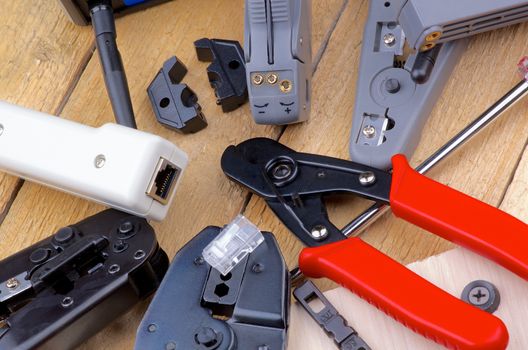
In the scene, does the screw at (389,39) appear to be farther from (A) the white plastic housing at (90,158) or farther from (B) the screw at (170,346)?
(B) the screw at (170,346)

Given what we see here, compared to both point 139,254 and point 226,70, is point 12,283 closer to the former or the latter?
point 139,254

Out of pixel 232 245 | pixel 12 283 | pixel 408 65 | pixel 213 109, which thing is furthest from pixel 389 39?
pixel 12 283

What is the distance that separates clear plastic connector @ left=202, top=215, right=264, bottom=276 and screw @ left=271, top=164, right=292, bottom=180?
97 millimetres

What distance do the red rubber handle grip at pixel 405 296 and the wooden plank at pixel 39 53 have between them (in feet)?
1.66

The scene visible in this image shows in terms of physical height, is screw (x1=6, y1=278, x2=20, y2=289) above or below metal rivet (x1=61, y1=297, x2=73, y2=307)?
above

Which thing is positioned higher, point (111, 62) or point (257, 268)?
point (111, 62)

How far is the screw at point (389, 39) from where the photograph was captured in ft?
3.53

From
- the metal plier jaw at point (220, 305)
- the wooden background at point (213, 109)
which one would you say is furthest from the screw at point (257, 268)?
the wooden background at point (213, 109)

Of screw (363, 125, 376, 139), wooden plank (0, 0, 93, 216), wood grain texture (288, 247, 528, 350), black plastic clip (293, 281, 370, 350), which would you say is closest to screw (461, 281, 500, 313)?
wood grain texture (288, 247, 528, 350)

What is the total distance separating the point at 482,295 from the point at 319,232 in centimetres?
20

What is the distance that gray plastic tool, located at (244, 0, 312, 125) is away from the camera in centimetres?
104

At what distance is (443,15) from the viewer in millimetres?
1004

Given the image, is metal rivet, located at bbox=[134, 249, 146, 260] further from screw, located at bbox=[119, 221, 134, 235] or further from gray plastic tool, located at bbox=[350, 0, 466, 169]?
gray plastic tool, located at bbox=[350, 0, 466, 169]

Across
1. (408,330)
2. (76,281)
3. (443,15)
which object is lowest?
(408,330)
